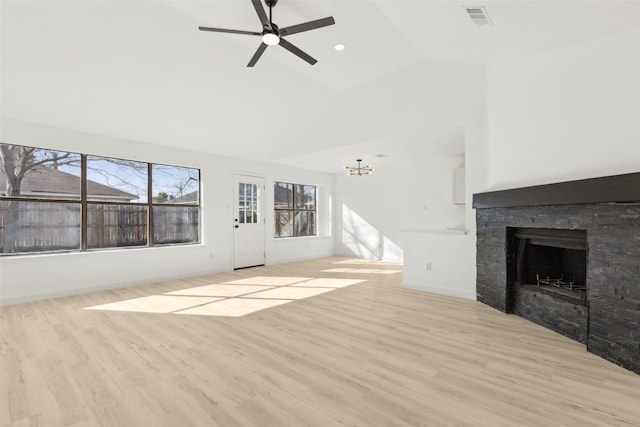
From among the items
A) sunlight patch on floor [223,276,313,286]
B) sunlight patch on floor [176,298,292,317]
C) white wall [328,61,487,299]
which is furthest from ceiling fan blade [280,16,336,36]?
sunlight patch on floor [223,276,313,286]

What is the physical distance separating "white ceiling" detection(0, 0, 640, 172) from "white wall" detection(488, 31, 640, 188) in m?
0.20

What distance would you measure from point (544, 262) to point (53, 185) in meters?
7.00

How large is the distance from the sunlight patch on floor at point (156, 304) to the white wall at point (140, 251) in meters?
1.08

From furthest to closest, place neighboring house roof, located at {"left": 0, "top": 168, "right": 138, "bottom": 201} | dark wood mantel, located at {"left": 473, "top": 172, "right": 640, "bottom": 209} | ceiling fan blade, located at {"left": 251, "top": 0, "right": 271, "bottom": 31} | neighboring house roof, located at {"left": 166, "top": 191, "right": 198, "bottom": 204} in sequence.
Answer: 1. neighboring house roof, located at {"left": 166, "top": 191, "right": 198, "bottom": 204}
2. neighboring house roof, located at {"left": 0, "top": 168, "right": 138, "bottom": 201}
3. ceiling fan blade, located at {"left": 251, "top": 0, "right": 271, "bottom": 31}
4. dark wood mantel, located at {"left": 473, "top": 172, "right": 640, "bottom": 209}

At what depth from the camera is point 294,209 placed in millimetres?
8727

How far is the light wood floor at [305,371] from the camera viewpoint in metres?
1.80

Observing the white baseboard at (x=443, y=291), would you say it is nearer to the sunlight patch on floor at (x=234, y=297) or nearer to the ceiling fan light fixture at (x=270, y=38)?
the sunlight patch on floor at (x=234, y=297)

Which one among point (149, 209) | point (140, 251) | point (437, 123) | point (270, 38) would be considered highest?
point (270, 38)

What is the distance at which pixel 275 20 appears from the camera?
3734mm

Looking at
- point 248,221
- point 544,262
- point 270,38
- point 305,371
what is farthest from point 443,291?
point 248,221

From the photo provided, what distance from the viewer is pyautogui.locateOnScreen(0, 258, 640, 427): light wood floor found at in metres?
1.80

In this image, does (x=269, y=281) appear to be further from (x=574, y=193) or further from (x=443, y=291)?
(x=574, y=193)

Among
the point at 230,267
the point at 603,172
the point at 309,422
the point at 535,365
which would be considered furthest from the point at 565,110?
the point at 230,267

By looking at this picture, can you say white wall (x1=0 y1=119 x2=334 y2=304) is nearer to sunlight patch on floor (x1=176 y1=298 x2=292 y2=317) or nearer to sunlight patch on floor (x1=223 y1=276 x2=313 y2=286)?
sunlight patch on floor (x1=223 y1=276 x2=313 y2=286)
